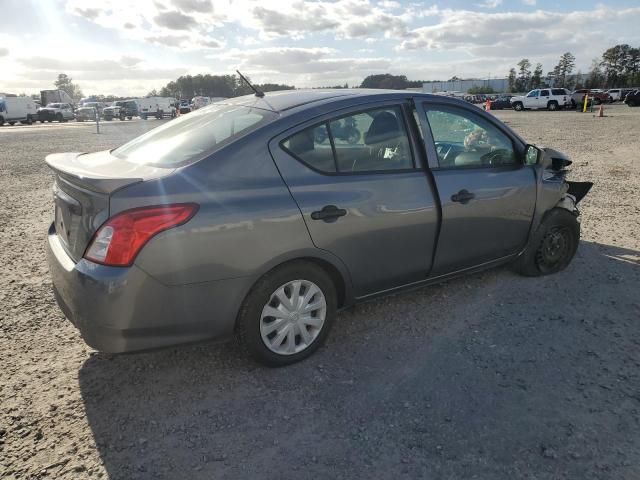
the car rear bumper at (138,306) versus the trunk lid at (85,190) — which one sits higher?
the trunk lid at (85,190)

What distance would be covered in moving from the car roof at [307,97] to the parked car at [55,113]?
49.2 meters

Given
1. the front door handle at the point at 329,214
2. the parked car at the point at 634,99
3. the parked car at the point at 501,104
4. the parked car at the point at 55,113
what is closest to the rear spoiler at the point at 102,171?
the front door handle at the point at 329,214

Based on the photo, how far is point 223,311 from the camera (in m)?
2.71

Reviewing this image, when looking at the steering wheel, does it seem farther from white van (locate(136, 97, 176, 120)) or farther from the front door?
white van (locate(136, 97, 176, 120))

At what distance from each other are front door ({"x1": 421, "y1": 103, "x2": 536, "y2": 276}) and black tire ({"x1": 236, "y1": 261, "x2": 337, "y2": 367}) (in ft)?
3.11

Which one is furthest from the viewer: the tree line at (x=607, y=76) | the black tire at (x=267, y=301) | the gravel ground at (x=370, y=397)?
the tree line at (x=607, y=76)

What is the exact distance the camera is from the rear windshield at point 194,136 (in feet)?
9.34

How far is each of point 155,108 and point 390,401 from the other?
2155 inches

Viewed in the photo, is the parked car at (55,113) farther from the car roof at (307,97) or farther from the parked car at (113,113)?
the car roof at (307,97)

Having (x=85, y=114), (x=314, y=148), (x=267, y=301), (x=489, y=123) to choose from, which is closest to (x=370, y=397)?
(x=267, y=301)

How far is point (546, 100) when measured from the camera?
3984 cm

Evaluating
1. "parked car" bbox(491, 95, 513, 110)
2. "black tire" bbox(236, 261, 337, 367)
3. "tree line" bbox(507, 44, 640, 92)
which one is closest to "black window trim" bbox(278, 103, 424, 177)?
"black tire" bbox(236, 261, 337, 367)

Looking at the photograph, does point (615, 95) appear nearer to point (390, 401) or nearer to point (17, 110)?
point (17, 110)

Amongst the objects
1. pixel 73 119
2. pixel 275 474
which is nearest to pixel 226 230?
pixel 275 474
